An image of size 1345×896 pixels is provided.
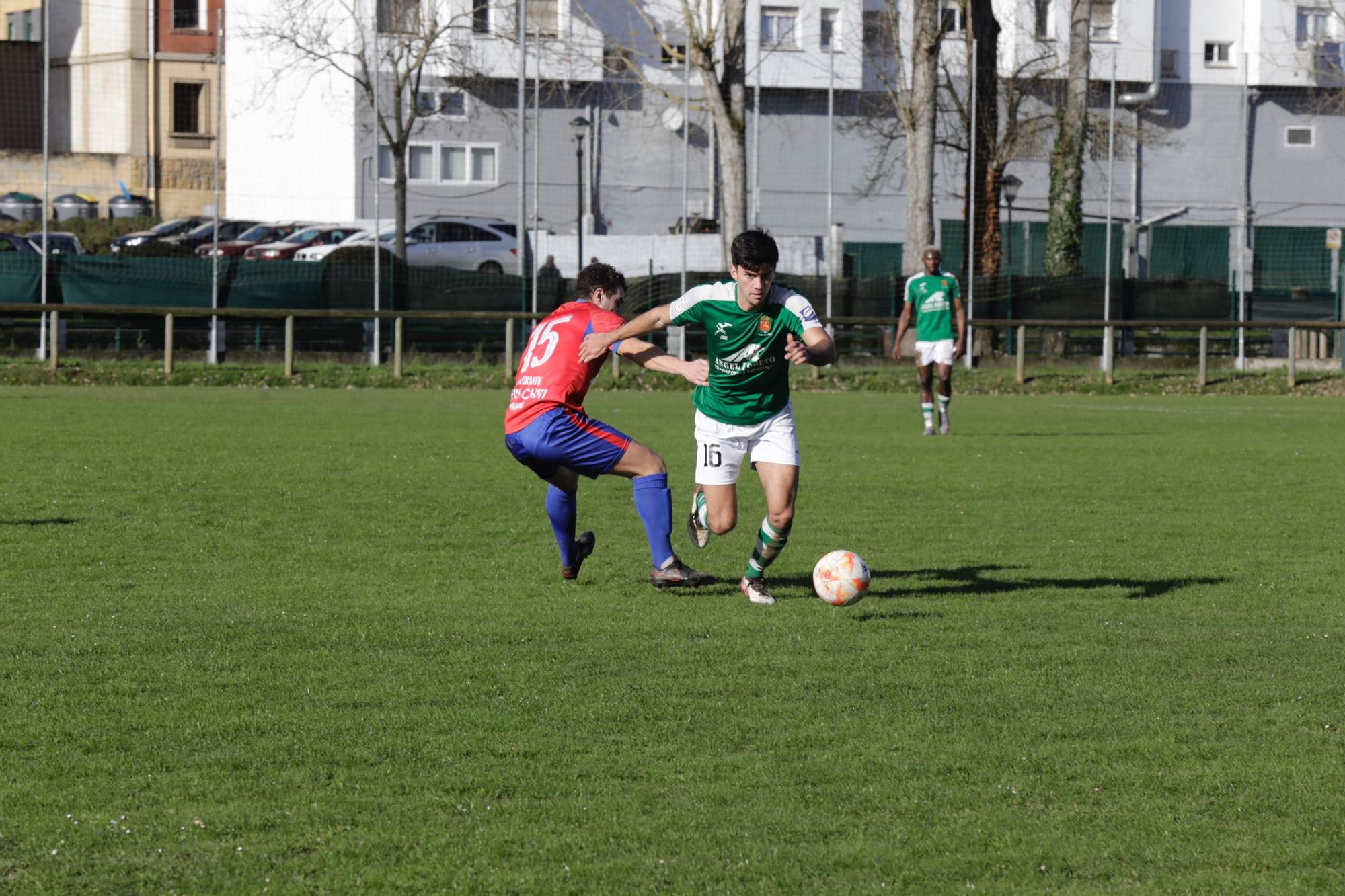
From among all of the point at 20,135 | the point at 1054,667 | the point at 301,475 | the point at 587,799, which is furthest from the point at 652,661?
the point at 20,135

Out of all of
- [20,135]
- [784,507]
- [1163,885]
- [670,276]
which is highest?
[20,135]

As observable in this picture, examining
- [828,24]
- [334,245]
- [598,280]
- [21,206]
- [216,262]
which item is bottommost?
[598,280]

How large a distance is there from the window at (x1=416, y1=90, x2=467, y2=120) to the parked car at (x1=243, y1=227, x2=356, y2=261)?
11.4 feet

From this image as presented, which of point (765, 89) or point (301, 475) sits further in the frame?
point (765, 89)

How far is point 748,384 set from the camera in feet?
27.5

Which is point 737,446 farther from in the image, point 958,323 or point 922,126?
point 922,126

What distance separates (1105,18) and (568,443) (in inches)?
1870

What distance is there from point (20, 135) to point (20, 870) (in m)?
51.7

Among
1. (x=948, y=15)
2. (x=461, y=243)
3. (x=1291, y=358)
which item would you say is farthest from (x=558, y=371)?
(x=461, y=243)

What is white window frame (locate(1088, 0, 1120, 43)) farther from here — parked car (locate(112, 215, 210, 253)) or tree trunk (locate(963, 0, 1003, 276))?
parked car (locate(112, 215, 210, 253))

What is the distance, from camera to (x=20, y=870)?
416 centimetres

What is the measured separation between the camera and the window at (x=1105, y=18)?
168 feet

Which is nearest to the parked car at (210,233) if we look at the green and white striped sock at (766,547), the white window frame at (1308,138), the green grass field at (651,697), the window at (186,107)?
the window at (186,107)

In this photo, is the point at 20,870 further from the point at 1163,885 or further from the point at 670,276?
the point at 670,276
